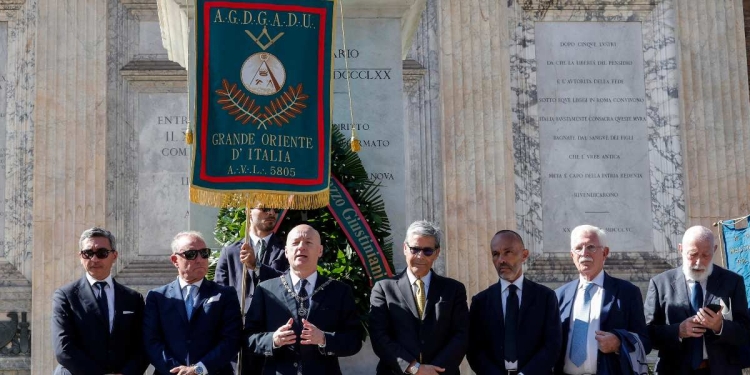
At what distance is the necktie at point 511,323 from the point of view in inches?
253

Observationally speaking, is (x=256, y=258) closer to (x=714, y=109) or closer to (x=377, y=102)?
(x=377, y=102)

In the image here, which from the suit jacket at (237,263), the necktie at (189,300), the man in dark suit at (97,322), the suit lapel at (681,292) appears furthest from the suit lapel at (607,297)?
the man in dark suit at (97,322)

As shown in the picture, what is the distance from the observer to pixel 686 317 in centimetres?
693

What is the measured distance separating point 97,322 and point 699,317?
3783mm

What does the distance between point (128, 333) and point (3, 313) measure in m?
6.81

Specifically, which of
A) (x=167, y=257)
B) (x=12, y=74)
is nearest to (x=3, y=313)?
(x=167, y=257)

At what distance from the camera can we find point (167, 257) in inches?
508

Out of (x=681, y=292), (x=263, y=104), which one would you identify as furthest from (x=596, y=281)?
(x=263, y=104)

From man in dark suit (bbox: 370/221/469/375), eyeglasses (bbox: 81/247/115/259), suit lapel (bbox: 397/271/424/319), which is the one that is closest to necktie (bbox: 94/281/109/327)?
eyeglasses (bbox: 81/247/115/259)

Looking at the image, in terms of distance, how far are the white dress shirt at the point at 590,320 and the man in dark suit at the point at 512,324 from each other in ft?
0.73

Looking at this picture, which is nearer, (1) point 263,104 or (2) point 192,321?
(2) point 192,321

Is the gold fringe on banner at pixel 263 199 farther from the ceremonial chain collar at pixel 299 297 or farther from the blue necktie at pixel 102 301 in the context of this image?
the blue necktie at pixel 102 301

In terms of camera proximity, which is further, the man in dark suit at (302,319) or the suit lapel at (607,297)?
the suit lapel at (607,297)

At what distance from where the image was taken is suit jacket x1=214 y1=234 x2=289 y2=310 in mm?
7016
